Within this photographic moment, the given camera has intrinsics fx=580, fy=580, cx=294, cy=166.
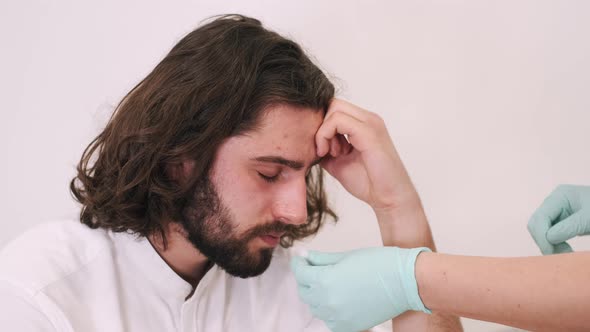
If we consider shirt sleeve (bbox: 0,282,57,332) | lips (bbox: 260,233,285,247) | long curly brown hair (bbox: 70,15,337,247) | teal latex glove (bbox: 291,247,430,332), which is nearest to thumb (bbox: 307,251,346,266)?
teal latex glove (bbox: 291,247,430,332)

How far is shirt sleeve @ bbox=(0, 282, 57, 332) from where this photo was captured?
47.2 inches

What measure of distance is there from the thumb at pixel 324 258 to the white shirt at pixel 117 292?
24 centimetres

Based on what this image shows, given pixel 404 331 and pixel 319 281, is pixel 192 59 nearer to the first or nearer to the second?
pixel 319 281

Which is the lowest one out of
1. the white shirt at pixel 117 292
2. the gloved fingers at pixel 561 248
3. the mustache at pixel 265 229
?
the white shirt at pixel 117 292

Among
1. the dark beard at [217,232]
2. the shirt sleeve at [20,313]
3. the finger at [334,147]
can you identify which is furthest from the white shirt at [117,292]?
the finger at [334,147]

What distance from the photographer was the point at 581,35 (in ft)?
6.77

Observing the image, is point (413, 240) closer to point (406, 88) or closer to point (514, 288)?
point (514, 288)

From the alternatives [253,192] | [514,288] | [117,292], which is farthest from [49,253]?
[514,288]

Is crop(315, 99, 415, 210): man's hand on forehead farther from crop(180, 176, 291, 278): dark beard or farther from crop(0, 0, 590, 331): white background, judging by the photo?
crop(0, 0, 590, 331): white background

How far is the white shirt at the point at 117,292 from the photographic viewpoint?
1.27 m

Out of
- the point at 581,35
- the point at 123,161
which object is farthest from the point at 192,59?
the point at 581,35

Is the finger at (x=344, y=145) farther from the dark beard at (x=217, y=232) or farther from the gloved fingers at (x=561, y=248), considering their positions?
the gloved fingers at (x=561, y=248)

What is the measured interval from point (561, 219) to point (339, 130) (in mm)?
741

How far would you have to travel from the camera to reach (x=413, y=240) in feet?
5.35
